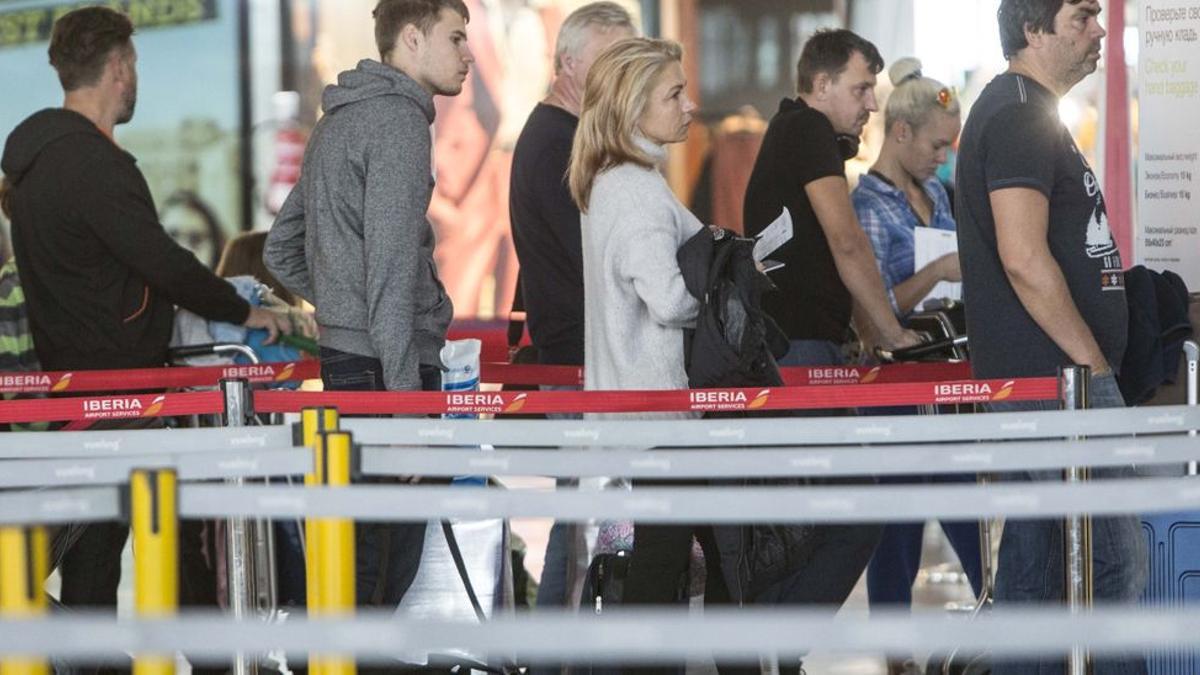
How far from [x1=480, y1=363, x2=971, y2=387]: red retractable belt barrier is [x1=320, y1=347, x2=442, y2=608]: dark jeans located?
0.64 m

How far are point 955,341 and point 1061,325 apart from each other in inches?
40.9

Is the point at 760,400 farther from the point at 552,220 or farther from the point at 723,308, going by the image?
the point at 552,220

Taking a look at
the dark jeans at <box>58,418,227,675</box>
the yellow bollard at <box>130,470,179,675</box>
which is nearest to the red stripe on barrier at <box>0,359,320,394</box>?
the dark jeans at <box>58,418,227,675</box>

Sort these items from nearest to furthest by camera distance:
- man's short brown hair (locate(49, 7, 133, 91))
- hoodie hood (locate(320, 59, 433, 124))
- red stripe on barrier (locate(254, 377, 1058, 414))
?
red stripe on barrier (locate(254, 377, 1058, 414)), hoodie hood (locate(320, 59, 433, 124)), man's short brown hair (locate(49, 7, 133, 91))

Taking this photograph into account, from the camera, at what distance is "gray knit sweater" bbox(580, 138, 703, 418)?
401 centimetres

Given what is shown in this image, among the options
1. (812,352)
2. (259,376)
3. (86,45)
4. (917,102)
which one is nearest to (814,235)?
(812,352)

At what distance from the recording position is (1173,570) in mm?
4199

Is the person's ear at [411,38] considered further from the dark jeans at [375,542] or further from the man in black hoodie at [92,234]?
the man in black hoodie at [92,234]

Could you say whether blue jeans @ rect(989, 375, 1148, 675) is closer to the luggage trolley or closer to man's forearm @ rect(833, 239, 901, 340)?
man's forearm @ rect(833, 239, 901, 340)

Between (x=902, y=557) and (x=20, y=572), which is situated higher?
(x=20, y=572)

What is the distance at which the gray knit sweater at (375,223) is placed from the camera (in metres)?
4.27

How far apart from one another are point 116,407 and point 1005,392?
194 centimetres

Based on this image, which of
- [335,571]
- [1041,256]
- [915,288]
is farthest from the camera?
[915,288]

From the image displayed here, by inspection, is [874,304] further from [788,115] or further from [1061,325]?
[1061,325]
